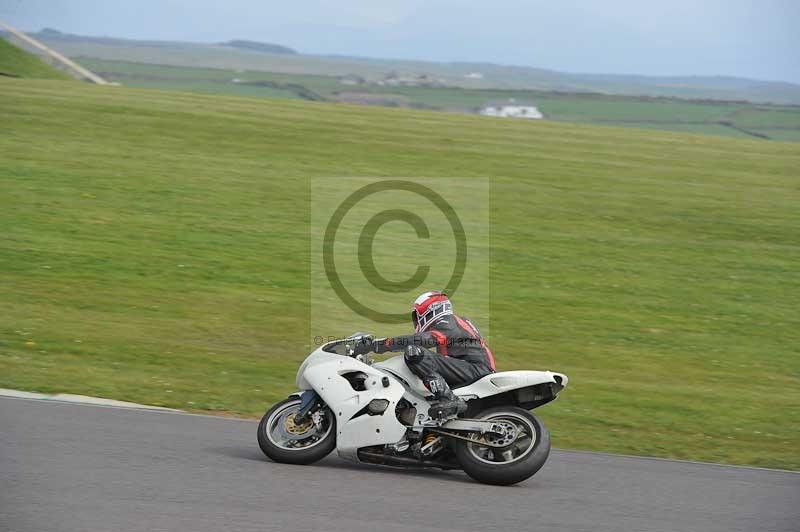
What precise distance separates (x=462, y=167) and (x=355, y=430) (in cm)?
2059

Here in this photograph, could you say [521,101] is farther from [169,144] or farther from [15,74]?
[169,144]

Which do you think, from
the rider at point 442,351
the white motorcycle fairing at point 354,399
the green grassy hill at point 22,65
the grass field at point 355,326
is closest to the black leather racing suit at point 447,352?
the rider at point 442,351

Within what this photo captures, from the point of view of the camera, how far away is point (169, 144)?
29062 mm

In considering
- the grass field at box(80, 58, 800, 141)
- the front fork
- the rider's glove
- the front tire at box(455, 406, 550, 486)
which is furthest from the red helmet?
the grass field at box(80, 58, 800, 141)

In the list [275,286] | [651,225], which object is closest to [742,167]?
[651,225]

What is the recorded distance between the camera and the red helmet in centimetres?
905

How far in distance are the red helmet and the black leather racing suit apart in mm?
48

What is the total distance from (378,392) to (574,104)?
291 feet

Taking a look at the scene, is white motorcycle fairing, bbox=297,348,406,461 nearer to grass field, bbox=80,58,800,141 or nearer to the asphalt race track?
the asphalt race track

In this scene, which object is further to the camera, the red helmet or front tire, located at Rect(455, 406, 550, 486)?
the red helmet

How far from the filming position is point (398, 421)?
29.0ft

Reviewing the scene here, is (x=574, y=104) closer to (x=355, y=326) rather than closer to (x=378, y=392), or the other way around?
(x=355, y=326)

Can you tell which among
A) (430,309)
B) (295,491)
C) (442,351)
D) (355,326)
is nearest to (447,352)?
(442,351)

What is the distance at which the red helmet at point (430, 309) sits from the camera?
9047 mm
